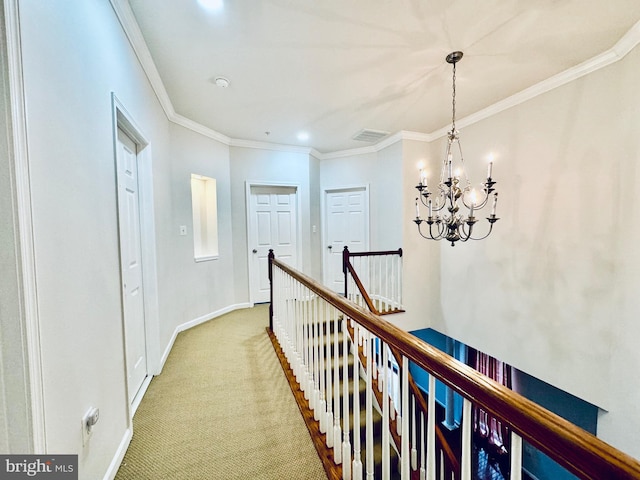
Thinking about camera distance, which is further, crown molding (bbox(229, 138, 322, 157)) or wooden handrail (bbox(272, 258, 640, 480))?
crown molding (bbox(229, 138, 322, 157))

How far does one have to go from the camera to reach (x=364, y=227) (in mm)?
4625

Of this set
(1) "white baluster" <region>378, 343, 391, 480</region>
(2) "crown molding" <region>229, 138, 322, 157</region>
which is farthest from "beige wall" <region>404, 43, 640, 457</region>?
(2) "crown molding" <region>229, 138, 322, 157</region>

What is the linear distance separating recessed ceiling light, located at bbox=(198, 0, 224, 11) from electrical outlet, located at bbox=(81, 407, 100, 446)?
222cm

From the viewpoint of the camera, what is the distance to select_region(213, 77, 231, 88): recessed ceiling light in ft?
7.91

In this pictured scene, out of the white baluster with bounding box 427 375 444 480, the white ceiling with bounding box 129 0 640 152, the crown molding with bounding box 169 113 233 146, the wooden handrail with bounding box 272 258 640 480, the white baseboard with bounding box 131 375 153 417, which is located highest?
the white ceiling with bounding box 129 0 640 152

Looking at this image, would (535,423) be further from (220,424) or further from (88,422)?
(220,424)

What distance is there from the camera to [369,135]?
12.9 ft

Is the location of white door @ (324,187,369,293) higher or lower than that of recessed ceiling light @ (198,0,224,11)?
lower

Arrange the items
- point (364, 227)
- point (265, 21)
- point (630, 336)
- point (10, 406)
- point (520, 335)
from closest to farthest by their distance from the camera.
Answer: point (10, 406) < point (265, 21) < point (630, 336) < point (520, 335) < point (364, 227)

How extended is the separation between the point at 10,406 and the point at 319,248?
4.10 metres

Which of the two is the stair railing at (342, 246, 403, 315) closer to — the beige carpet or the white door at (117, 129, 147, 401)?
the beige carpet

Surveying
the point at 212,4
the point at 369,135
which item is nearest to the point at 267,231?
the point at 369,135

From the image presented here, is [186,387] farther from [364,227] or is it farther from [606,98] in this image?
[606,98]

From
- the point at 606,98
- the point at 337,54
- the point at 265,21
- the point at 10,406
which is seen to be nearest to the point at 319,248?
the point at 337,54
